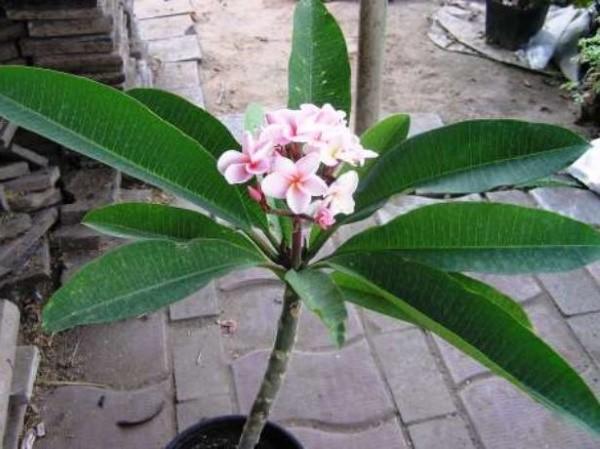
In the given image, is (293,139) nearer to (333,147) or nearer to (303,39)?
(333,147)

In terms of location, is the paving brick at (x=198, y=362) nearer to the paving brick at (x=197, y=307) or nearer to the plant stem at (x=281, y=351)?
the paving brick at (x=197, y=307)

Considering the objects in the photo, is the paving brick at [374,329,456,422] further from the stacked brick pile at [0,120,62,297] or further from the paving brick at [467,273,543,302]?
the stacked brick pile at [0,120,62,297]

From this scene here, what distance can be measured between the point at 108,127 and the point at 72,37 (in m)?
1.73

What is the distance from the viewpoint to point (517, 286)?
2.63 m

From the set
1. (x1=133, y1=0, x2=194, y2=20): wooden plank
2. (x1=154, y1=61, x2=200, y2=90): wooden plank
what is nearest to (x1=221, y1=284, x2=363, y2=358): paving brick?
(x1=154, y1=61, x2=200, y2=90): wooden plank

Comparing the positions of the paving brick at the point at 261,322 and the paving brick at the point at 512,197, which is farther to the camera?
the paving brick at the point at 512,197

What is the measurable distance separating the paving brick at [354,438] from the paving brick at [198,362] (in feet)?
0.99

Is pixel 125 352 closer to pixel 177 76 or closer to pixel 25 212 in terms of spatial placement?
pixel 25 212

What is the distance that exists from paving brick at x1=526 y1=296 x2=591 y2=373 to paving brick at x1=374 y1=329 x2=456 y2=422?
42cm

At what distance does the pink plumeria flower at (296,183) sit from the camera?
100 cm

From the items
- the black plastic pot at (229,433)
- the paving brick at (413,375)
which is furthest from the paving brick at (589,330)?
the black plastic pot at (229,433)

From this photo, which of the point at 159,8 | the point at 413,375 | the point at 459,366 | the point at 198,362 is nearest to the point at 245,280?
the point at 198,362

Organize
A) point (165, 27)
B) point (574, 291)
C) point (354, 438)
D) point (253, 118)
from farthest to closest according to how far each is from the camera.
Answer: point (165, 27)
point (574, 291)
point (354, 438)
point (253, 118)

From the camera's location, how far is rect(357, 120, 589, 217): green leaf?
112cm
